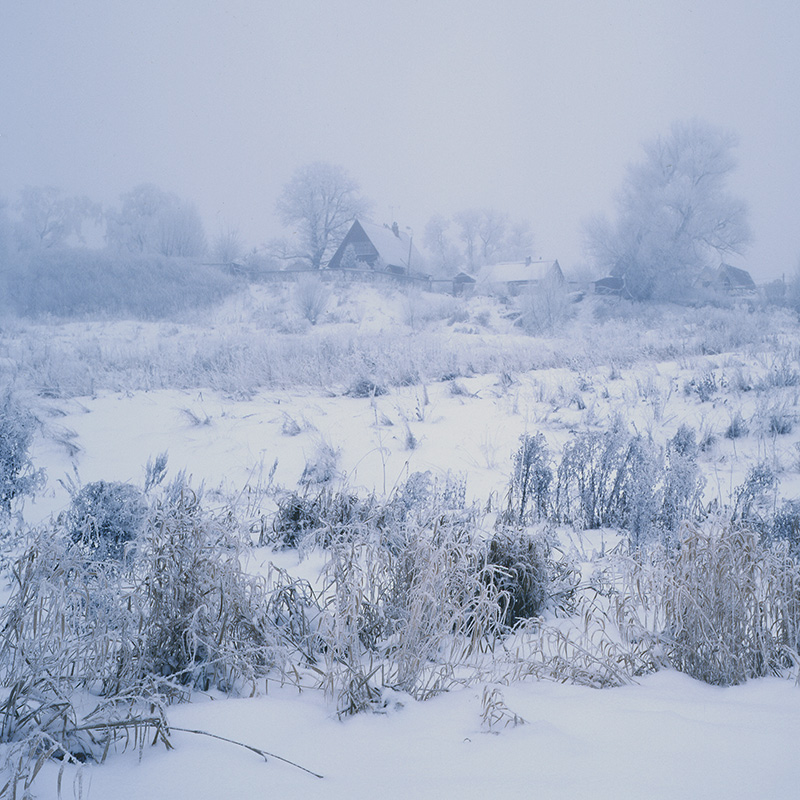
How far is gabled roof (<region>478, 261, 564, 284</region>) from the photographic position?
3972 cm

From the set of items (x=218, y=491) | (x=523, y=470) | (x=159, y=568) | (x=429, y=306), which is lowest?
(x=218, y=491)

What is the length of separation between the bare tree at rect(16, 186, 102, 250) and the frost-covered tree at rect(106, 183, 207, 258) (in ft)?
9.19

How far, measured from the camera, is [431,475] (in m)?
4.98

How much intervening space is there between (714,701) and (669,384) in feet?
25.0

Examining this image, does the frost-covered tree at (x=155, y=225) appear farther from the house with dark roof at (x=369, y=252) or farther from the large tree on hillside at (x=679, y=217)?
the large tree on hillside at (x=679, y=217)

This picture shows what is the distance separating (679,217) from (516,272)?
41.8ft

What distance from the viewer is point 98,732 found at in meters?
1.39

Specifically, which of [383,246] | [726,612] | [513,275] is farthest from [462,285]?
[726,612]

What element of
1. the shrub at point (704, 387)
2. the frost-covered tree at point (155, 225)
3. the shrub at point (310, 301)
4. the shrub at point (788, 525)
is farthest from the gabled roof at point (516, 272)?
the shrub at point (788, 525)

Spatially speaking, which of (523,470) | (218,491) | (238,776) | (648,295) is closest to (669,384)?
(523,470)

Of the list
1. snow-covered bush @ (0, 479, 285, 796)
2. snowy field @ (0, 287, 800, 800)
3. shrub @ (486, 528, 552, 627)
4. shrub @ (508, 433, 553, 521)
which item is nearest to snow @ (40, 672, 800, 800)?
snowy field @ (0, 287, 800, 800)

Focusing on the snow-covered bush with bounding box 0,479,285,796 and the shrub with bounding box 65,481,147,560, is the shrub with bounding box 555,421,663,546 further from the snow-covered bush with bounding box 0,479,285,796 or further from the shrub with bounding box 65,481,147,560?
the shrub with bounding box 65,481,147,560

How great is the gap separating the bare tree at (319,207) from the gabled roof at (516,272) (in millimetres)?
12357

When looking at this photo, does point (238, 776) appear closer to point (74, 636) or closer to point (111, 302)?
point (74, 636)
